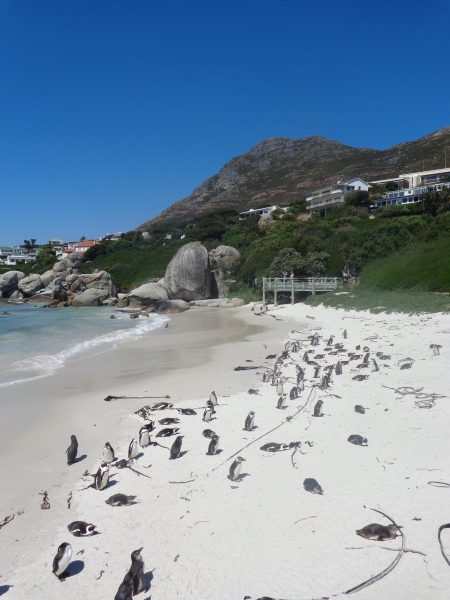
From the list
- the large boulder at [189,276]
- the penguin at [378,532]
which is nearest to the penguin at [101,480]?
the penguin at [378,532]

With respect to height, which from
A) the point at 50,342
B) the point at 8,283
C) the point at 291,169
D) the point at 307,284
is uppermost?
the point at 291,169

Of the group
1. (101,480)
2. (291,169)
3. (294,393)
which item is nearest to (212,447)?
(101,480)

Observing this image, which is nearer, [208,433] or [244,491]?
[244,491]

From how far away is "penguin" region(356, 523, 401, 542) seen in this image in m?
3.57

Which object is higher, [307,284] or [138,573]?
[307,284]

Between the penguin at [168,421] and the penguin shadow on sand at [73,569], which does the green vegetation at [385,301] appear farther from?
the penguin shadow on sand at [73,569]

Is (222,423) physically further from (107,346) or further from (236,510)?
(107,346)

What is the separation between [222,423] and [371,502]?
301cm

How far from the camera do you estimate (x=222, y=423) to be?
6.81 metres

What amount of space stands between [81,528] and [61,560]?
581 mm

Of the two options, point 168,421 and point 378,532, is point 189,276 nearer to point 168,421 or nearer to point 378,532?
point 168,421

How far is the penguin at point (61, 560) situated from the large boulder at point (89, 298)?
38953 mm

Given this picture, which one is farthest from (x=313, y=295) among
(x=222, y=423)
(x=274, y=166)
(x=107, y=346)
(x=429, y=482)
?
(x=274, y=166)

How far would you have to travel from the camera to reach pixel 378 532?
3613 mm
